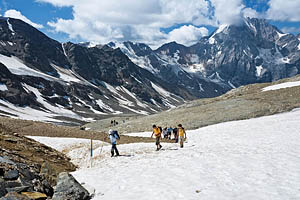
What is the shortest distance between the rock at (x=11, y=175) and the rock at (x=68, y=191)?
1704 mm

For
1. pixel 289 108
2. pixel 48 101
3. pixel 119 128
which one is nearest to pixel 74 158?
pixel 119 128

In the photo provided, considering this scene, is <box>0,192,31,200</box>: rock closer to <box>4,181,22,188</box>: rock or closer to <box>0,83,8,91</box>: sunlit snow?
<box>4,181,22,188</box>: rock

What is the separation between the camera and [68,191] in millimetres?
10172

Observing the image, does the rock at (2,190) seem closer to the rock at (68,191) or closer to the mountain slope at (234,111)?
the rock at (68,191)

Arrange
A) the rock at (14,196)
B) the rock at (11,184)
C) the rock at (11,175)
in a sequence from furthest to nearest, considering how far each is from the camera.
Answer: the rock at (11,175) < the rock at (11,184) < the rock at (14,196)

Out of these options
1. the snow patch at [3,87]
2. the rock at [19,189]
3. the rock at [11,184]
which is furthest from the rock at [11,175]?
the snow patch at [3,87]

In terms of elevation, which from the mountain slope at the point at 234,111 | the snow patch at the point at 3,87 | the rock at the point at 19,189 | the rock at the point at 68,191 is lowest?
the rock at the point at 68,191

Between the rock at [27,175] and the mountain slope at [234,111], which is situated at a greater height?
the mountain slope at [234,111]

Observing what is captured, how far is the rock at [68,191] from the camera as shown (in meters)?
10.0

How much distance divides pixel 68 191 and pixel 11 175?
2381 millimetres

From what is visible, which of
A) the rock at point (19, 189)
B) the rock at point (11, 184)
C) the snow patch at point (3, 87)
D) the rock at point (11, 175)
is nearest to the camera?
the rock at point (19, 189)

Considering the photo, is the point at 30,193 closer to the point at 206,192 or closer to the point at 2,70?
the point at 206,192

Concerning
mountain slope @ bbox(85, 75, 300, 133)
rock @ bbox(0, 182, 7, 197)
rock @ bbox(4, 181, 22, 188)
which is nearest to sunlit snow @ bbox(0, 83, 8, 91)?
mountain slope @ bbox(85, 75, 300, 133)

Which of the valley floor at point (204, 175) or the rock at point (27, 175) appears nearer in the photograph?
the valley floor at point (204, 175)
